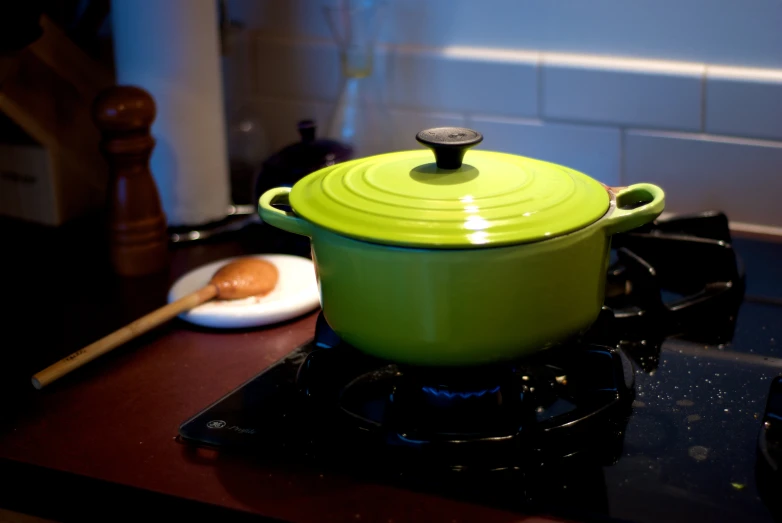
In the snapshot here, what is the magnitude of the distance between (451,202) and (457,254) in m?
0.05

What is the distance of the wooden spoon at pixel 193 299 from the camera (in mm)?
754

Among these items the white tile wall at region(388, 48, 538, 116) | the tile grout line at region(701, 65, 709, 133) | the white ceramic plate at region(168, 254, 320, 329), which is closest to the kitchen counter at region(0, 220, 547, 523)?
the white ceramic plate at region(168, 254, 320, 329)

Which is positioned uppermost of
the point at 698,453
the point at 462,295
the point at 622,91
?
the point at 622,91

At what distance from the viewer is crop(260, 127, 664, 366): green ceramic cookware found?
0.56 m

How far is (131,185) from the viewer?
3.16ft

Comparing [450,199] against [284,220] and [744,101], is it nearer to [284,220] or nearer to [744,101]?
[284,220]

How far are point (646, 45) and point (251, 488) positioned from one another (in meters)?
0.76

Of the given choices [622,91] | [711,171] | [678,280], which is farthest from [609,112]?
[678,280]

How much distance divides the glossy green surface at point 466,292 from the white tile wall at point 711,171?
0.49 meters

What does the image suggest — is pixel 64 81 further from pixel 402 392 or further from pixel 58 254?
pixel 402 392

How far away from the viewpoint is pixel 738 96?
1.02 metres

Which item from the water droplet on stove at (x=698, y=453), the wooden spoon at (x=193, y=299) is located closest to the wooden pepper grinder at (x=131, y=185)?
the wooden spoon at (x=193, y=299)

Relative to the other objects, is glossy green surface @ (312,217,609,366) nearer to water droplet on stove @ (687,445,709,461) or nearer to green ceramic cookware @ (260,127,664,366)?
green ceramic cookware @ (260,127,664,366)

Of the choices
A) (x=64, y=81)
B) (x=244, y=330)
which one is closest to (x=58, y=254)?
(x=64, y=81)
